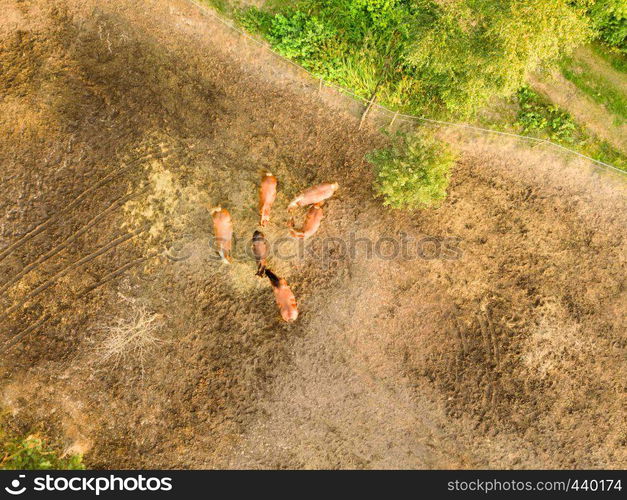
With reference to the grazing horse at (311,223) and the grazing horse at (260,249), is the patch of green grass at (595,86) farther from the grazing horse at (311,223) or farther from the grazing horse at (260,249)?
the grazing horse at (260,249)

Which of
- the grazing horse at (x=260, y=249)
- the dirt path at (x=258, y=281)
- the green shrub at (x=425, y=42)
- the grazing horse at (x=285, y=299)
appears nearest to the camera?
the green shrub at (x=425, y=42)

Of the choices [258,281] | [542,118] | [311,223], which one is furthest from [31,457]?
[542,118]

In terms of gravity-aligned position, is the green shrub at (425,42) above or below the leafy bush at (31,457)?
above

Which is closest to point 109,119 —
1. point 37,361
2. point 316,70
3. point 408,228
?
point 316,70

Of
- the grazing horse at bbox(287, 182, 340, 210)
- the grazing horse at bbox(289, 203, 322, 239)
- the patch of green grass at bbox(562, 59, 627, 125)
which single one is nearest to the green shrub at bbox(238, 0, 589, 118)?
the patch of green grass at bbox(562, 59, 627, 125)

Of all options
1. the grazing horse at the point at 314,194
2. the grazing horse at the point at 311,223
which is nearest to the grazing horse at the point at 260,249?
the grazing horse at the point at 311,223

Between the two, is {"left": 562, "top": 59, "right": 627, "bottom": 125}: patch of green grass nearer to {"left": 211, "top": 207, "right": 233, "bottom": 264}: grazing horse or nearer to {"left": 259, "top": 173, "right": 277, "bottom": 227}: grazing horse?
{"left": 259, "top": 173, "right": 277, "bottom": 227}: grazing horse
